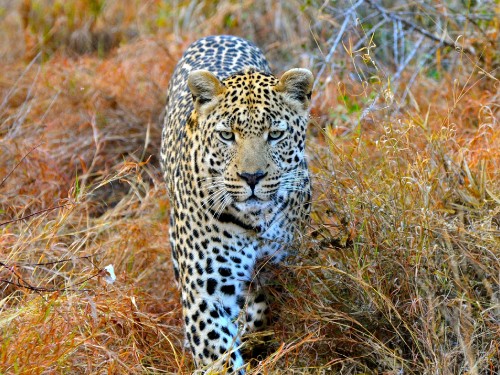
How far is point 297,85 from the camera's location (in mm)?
5258

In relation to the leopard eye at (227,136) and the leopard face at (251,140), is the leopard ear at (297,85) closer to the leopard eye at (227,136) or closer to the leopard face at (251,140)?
the leopard face at (251,140)

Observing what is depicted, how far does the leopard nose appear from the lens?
489cm

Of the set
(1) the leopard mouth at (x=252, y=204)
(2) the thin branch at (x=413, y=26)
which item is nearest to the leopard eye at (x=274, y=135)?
(1) the leopard mouth at (x=252, y=204)

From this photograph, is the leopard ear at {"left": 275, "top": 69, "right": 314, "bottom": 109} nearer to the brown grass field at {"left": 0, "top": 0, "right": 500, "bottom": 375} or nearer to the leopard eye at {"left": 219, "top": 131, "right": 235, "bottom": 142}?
the brown grass field at {"left": 0, "top": 0, "right": 500, "bottom": 375}

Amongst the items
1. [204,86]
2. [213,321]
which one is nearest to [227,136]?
[204,86]

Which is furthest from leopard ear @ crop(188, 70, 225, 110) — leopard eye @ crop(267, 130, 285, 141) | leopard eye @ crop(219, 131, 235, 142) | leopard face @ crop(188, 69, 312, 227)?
leopard eye @ crop(267, 130, 285, 141)

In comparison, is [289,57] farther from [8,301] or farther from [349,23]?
[8,301]

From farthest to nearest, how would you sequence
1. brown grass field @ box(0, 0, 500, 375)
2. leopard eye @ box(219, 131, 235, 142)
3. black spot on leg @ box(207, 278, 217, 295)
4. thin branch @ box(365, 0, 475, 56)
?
thin branch @ box(365, 0, 475, 56), black spot on leg @ box(207, 278, 217, 295), leopard eye @ box(219, 131, 235, 142), brown grass field @ box(0, 0, 500, 375)

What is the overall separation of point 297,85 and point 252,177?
0.69 m

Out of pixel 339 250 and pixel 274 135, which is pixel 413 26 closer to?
pixel 274 135

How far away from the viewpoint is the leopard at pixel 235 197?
5008 millimetres

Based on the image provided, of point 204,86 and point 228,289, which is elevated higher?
point 204,86

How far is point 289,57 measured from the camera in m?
9.51

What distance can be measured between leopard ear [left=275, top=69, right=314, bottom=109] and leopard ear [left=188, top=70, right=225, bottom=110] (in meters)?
0.34
